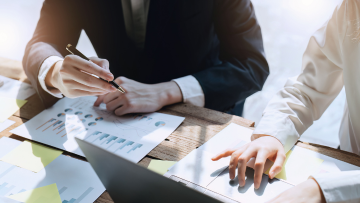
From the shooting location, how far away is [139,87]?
92cm

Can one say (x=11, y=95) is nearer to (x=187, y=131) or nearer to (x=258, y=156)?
(x=187, y=131)

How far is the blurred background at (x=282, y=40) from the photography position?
2.19 metres

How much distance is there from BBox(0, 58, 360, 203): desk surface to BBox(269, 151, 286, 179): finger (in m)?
0.11

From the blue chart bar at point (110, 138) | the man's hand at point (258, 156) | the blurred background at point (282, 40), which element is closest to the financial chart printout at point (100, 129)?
the blue chart bar at point (110, 138)

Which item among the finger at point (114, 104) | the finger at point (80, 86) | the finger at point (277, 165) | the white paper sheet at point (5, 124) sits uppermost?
the finger at point (80, 86)

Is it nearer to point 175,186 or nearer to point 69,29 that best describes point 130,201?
point 175,186

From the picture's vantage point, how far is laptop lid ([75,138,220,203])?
1.02 ft

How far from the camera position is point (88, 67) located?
28.4 inches

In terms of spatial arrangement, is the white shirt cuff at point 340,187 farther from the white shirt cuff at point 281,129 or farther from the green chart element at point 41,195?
the green chart element at point 41,195

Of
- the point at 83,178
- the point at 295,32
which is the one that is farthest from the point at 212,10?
the point at 295,32

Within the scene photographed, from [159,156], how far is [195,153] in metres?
0.09

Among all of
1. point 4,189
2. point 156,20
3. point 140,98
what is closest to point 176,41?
point 156,20

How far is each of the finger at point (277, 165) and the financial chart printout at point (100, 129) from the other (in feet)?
0.97

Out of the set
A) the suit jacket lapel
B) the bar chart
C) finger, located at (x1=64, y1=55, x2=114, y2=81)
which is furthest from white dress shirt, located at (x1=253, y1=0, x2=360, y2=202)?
the suit jacket lapel
